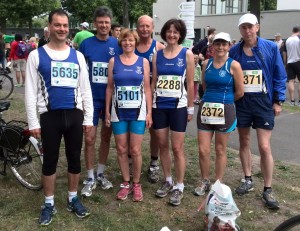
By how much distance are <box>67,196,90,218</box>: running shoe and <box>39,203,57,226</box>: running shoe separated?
0.17m

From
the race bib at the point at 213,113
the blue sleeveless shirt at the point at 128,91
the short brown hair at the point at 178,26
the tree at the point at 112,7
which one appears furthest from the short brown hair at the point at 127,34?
the tree at the point at 112,7

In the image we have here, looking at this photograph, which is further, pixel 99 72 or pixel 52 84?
pixel 99 72

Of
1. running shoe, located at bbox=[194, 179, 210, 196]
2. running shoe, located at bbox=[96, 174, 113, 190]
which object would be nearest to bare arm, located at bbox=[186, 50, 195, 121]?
running shoe, located at bbox=[194, 179, 210, 196]

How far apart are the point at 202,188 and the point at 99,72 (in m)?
1.72

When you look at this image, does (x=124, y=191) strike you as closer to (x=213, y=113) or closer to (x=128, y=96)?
(x=128, y=96)

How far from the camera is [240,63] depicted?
4.00 m

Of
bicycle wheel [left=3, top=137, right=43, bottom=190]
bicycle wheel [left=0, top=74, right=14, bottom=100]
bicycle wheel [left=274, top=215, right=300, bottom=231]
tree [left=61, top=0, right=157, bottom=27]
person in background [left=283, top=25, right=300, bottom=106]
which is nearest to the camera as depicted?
bicycle wheel [left=274, top=215, right=300, bottom=231]

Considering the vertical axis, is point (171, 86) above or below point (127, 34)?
below

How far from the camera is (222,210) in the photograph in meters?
3.23

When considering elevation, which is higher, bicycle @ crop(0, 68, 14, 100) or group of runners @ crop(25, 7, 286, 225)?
group of runners @ crop(25, 7, 286, 225)

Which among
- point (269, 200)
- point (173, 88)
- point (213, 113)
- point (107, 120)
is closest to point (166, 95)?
point (173, 88)

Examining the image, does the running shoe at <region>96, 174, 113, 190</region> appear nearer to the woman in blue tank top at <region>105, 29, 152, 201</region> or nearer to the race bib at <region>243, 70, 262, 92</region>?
the woman in blue tank top at <region>105, 29, 152, 201</region>

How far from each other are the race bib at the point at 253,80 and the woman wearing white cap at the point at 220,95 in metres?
0.12

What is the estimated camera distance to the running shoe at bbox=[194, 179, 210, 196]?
4.25 m
